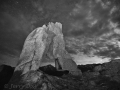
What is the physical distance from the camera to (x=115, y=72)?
58.2ft

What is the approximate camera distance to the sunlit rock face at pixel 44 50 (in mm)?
17109

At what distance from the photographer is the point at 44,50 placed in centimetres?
1850

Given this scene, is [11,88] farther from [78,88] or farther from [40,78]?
[78,88]

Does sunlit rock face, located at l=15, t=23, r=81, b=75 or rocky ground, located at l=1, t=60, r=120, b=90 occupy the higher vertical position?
sunlit rock face, located at l=15, t=23, r=81, b=75

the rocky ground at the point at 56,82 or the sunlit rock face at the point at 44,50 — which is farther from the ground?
the sunlit rock face at the point at 44,50

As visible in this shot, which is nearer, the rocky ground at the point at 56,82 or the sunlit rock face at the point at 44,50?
the rocky ground at the point at 56,82

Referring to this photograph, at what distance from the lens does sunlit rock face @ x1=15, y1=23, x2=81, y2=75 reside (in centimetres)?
1711

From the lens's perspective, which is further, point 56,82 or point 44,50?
point 44,50

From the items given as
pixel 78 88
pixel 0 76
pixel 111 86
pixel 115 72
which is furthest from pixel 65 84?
pixel 0 76

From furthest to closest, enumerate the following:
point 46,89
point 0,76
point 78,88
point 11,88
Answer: point 0,76, point 78,88, point 11,88, point 46,89

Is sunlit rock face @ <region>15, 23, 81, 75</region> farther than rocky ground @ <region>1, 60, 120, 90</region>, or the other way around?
sunlit rock face @ <region>15, 23, 81, 75</region>

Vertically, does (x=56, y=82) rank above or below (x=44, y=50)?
below

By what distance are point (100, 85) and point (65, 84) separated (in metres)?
5.49

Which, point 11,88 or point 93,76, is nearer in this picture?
point 11,88
